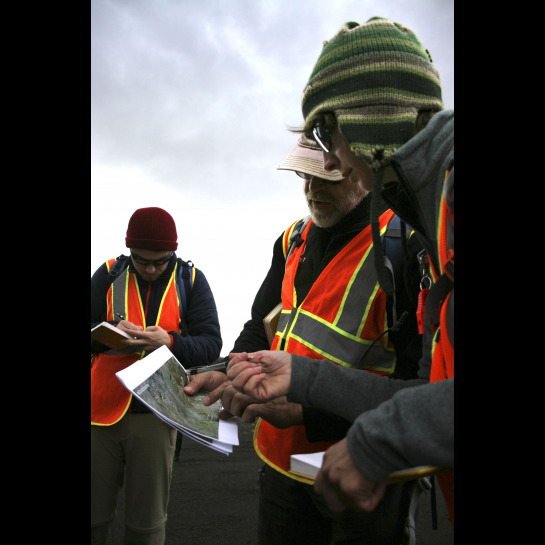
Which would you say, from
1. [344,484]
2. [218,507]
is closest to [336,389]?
[344,484]

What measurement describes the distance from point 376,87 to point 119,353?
2322 mm

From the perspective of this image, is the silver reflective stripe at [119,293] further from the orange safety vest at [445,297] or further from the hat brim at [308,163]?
the orange safety vest at [445,297]

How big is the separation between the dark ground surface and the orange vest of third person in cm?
275

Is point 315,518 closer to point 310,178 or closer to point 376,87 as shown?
point 310,178

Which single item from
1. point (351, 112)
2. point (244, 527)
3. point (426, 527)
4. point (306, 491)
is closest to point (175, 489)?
point (244, 527)

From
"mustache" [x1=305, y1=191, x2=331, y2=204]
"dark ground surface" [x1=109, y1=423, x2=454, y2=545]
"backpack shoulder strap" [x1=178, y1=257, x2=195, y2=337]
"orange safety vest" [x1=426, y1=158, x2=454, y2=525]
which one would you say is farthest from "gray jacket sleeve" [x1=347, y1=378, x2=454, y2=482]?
"dark ground surface" [x1=109, y1=423, x2=454, y2=545]

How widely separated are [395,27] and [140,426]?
2576 mm

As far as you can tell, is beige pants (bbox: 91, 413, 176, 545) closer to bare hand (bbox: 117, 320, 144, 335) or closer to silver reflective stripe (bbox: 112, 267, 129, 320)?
bare hand (bbox: 117, 320, 144, 335)

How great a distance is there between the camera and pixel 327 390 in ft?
4.12

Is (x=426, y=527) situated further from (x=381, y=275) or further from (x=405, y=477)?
(x=405, y=477)

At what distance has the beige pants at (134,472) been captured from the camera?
293 cm

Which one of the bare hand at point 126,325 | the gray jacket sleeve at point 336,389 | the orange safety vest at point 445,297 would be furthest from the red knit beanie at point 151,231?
the orange safety vest at point 445,297

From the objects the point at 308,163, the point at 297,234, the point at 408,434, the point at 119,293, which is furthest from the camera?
the point at 119,293

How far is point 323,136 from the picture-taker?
4.98 ft
